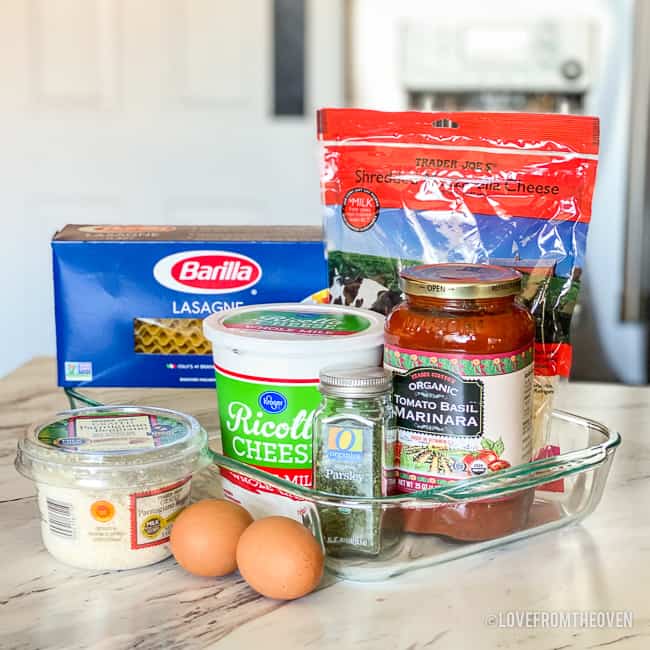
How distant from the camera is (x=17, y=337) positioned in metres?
2.62

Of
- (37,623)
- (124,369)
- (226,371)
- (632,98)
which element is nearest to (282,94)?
(632,98)

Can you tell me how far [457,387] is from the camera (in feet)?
2.45

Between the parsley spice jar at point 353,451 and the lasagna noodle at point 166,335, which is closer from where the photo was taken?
the parsley spice jar at point 353,451

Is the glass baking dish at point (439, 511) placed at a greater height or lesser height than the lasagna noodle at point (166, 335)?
lesser

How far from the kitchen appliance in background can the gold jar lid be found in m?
1.65

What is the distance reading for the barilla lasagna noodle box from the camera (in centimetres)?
100

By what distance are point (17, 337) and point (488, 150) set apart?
1.99 meters

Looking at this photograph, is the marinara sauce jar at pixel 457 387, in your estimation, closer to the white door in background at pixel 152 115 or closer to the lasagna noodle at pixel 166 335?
the lasagna noodle at pixel 166 335

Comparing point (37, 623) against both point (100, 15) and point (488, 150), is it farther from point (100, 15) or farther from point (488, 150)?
point (100, 15)

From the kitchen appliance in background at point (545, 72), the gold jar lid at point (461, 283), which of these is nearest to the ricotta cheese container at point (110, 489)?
the gold jar lid at point (461, 283)

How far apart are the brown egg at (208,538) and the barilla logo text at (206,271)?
32cm

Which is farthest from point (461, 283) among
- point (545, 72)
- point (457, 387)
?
point (545, 72)

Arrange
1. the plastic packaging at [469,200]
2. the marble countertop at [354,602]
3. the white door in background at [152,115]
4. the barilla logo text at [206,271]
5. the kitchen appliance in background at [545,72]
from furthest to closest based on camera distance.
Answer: the white door in background at [152,115]
the kitchen appliance in background at [545,72]
the barilla logo text at [206,271]
the plastic packaging at [469,200]
the marble countertop at [354,602]

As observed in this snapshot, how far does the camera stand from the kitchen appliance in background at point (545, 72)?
2334mm
